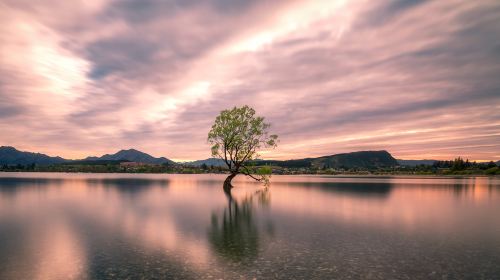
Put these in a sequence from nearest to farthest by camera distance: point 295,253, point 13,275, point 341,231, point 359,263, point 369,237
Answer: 1. point 13,275
2. point 359,263
3. point 295,253
4. point 369,237
5. point 341,231

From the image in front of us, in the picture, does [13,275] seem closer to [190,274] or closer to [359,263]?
[190,274]

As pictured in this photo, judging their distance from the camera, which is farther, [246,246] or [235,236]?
[235,236]

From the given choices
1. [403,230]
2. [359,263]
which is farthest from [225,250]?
[403,230]

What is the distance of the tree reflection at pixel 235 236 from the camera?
2166 centimetres

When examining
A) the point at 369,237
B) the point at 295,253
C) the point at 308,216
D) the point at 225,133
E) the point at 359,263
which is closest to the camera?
the point at 359,263

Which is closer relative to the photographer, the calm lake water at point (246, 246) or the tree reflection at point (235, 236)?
the calm lake water at point (246, 246)

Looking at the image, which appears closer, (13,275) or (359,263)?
(13,275)

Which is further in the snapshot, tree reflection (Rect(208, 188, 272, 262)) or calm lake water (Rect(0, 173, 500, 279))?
tree reflection (Rect(208, 188, 272, 262))

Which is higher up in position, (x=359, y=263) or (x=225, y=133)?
(x=225, y=133)

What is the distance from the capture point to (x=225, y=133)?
87.1 metres

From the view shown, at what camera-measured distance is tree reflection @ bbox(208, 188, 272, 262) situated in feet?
71.1

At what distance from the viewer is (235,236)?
1086 inches

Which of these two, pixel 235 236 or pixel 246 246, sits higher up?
pixel 246 246

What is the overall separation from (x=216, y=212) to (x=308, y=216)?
1188cm
